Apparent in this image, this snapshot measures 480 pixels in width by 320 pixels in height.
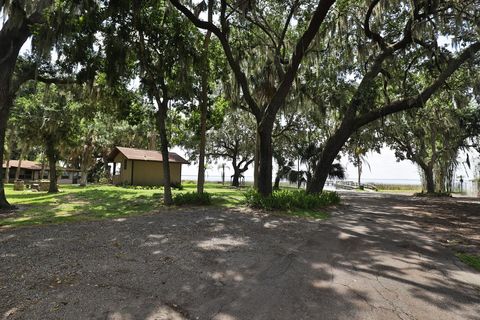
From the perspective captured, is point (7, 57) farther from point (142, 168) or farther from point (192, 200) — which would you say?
point (142, 168)

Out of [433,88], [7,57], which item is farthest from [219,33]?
[433,88]

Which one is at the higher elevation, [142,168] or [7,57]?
[7,57]

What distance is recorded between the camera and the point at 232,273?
4.73 meters

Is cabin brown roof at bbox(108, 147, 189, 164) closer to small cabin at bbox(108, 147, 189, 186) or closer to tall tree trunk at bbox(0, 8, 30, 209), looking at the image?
small cabin at bbox(108, 147, 189, 186)

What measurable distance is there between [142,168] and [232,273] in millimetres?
22698

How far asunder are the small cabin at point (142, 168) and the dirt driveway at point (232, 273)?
18211 mm

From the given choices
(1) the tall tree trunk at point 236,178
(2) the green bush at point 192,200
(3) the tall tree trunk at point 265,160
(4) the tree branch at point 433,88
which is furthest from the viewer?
(1) the tall tree trunk at point 236,178

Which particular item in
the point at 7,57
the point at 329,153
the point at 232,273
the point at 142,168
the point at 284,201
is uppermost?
the point at 7,57

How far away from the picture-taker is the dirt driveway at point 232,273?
355cm

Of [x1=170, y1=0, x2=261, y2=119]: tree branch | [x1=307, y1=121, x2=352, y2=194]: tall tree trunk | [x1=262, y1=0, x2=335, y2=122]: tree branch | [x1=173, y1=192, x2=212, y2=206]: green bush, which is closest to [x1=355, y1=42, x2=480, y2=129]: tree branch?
[x1=307, y1=121, x2=352, y2=194]: tall tree trunk

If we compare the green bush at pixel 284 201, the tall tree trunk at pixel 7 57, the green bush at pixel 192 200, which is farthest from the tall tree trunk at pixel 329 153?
the tall tree trunk at pixel 7 57

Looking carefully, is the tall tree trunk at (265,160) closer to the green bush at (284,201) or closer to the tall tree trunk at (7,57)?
the green bush at (284,201)

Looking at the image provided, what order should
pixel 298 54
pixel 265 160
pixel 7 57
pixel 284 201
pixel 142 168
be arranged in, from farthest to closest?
pixel 142 168 < pixel 265 160 < pixel 298 54 < pixel 7 57 < pixel 284 201

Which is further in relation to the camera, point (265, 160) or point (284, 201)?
point (265, 160)
